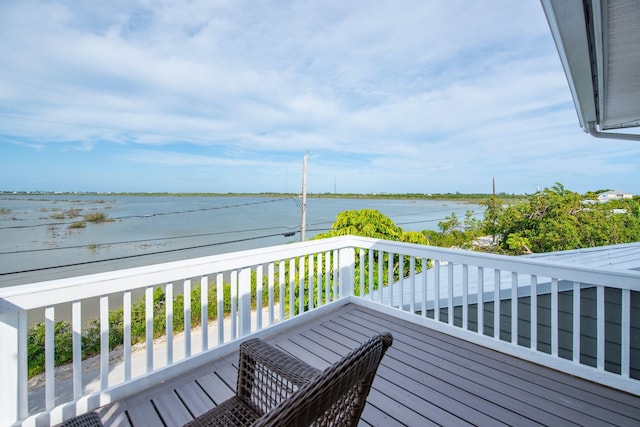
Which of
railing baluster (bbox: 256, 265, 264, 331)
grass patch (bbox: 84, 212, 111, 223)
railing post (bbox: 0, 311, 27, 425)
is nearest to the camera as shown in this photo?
railing post (bbox: 0, 311, 27, 425)

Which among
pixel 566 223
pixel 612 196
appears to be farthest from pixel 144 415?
pixel 612 196

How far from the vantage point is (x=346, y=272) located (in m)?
3.51

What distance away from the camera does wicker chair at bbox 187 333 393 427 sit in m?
0.68

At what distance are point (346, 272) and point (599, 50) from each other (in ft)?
9.05

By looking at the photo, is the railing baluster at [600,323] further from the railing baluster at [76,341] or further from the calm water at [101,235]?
the calm water at [101,235]

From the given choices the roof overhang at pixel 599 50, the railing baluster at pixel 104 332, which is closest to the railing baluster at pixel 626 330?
the roof overhang at pixel 599 50

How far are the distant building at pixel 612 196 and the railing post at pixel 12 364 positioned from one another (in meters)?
13.7

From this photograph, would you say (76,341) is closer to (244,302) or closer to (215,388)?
(215,388)

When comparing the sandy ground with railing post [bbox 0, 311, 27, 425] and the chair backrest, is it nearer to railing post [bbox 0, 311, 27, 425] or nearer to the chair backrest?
railing post [bbox 0, 311, 27, 425]

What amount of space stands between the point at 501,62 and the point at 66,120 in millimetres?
15588

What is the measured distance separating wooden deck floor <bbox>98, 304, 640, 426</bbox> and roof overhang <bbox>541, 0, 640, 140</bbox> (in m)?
1.95

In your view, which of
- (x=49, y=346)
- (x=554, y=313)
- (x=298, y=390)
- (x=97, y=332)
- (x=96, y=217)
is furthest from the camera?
(x=96, y=217)

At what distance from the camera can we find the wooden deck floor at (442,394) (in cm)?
167

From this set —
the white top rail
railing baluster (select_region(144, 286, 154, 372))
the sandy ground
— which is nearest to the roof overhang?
the white top rail
